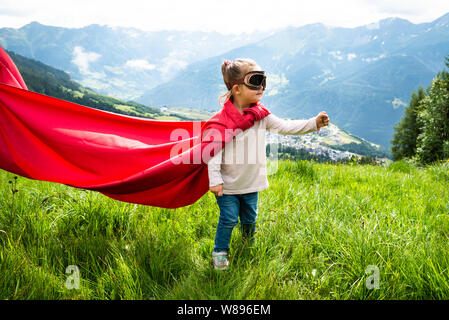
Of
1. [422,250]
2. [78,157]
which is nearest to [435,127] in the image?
[422,250]

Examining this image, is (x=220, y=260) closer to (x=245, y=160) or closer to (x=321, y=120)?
(x=245, y=160)

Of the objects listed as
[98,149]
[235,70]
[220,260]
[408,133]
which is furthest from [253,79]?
[408,133]

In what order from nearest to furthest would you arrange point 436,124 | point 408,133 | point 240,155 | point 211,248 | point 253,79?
point 253,79
point 240,155
point 211,248
point 436,124
point 408,133

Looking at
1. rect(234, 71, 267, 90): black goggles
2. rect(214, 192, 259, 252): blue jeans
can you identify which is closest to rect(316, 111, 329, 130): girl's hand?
rect(234, 71, 267, 90): black goggles

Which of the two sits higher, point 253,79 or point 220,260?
point 253,79

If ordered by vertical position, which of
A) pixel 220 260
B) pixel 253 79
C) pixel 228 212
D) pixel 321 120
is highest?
pixel 253 79

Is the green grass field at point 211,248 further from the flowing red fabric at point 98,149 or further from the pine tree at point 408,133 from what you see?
the pine tree at point 408,133

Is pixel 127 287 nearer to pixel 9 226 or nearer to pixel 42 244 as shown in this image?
pixel 42 244

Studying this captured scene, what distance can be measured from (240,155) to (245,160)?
0.22ft

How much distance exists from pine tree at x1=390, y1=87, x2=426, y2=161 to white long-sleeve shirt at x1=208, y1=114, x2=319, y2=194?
44.3 m

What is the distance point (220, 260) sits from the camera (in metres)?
2.58

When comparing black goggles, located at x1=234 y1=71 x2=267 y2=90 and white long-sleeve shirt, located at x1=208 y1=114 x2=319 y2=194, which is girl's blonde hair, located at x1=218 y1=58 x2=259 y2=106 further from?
white long-sleeve shirt, located at x1=208 y1=114 x2=319 y2=194

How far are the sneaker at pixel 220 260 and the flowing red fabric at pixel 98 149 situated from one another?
0.71m

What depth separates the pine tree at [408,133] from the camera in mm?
41094
